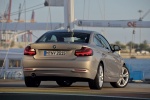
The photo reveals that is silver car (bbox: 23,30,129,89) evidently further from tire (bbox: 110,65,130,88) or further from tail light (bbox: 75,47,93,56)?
tire (bbox: 110,65,130,88)

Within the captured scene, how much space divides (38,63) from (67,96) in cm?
193

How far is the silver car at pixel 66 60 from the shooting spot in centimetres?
1097

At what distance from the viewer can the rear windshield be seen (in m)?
11.7

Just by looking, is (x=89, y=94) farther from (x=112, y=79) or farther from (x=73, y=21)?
(x=73, y=21)

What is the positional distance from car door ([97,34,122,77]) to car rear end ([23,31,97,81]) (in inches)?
39.2

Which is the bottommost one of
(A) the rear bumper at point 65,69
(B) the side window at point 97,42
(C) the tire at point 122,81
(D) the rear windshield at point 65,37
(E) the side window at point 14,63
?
(E) the side window at point 14,63

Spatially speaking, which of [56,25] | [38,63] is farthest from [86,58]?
[56,25]

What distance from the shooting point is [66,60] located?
1096cm

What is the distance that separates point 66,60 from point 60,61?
122 millimetres

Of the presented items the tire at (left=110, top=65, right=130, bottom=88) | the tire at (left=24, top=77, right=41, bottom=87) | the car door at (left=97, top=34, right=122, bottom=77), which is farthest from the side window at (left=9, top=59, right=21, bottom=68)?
the tire at (left=24, top=77, right=41, bottom=87)

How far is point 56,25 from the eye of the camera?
2817 centimetres

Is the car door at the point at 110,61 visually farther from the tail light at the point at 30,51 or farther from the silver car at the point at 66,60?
the tail light at the point at 30,51

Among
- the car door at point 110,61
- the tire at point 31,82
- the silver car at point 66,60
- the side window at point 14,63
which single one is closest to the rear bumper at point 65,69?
the silver car at point 66,60

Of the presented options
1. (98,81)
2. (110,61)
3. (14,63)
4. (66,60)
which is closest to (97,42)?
(110,61)
